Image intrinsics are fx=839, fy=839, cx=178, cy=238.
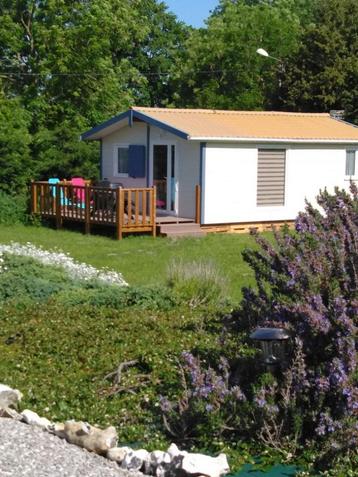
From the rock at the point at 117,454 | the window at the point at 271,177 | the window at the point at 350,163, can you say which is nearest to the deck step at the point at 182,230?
the window at the point at 271,177

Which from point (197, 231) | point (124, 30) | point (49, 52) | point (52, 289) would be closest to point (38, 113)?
point (49, 52)

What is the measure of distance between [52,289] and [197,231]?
975cm

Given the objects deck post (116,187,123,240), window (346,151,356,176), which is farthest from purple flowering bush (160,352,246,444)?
window (346,151,356,176)

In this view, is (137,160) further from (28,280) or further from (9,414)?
(9,414)

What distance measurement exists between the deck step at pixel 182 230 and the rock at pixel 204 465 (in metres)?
14.4

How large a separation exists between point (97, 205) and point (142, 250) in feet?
10.0

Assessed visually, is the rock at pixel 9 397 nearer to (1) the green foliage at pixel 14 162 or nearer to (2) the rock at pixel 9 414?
(2) the rock at pixel 9 414

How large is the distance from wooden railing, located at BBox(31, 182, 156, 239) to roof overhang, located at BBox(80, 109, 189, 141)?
63.0 inches

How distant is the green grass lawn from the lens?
13.7 m

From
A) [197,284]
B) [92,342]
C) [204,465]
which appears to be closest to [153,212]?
[197,284]

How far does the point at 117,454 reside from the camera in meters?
5.01

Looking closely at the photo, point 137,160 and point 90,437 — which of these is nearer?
point 90,437

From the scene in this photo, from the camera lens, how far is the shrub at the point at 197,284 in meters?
10.2

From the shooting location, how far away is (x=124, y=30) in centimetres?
3428
